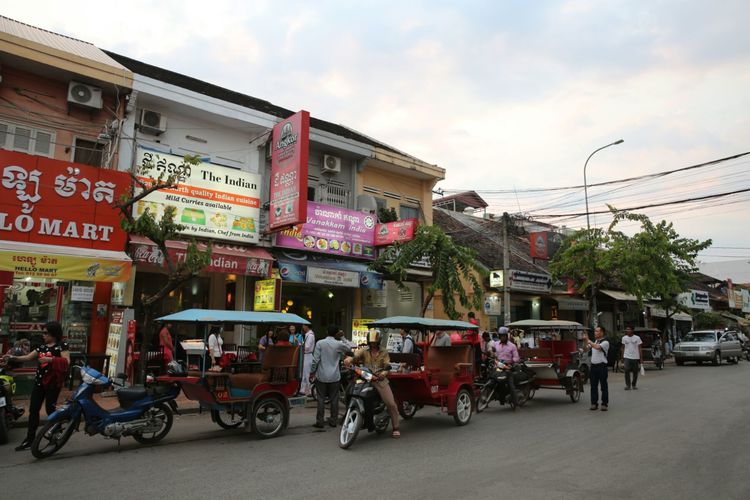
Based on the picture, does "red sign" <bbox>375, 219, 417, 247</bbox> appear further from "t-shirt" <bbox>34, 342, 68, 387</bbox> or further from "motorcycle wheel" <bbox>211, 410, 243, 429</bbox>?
"t-shirt" <bbox>34, 342, 68, 387</bbox>

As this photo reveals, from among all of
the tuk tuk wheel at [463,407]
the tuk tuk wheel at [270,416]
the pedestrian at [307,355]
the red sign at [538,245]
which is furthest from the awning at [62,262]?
the red sign at [538,245]

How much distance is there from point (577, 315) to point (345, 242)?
67.0ft

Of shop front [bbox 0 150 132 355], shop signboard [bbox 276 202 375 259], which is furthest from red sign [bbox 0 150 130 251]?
shop signboard [bbox 276 202 375 259]

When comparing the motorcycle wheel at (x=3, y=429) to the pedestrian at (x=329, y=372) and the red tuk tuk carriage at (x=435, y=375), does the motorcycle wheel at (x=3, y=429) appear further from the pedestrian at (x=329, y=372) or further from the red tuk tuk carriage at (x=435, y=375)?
the red tuk tuk carriage at (x=435, y=375)

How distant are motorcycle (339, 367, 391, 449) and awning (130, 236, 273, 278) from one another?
767 cm

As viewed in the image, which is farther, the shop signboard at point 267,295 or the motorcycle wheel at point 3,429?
the shop signboard at point 267,295

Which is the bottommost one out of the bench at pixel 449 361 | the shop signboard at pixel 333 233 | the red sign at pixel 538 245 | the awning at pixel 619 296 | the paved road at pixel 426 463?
the paved road at pixel 426 463

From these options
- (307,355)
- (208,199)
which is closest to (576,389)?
(307,355)

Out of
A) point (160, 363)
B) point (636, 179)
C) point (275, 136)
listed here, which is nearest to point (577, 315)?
point (636, 179)

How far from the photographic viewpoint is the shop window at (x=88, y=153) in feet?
48.0

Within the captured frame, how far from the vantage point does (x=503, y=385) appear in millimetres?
12078

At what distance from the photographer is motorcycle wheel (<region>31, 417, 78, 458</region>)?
6.97 m

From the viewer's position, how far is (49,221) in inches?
510

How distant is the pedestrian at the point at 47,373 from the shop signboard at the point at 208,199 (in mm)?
7368
